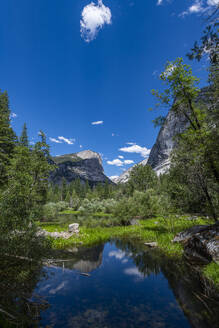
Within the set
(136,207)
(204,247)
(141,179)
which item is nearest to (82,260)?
(204,247)

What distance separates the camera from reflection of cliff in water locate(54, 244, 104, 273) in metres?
11.0

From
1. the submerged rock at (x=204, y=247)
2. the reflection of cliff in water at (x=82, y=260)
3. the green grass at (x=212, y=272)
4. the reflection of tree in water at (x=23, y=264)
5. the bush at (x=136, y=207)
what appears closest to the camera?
the reflection of tree in water at (x=23, y=264)

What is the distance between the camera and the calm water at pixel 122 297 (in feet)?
18.6

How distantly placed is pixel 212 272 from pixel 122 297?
4961mm

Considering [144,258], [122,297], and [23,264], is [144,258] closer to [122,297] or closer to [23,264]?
[122,297]

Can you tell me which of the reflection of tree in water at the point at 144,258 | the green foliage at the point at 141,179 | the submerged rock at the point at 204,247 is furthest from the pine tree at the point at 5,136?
the green foliage at the point at 141,179

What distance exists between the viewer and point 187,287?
7.96 meters

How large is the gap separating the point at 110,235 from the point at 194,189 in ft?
45.7

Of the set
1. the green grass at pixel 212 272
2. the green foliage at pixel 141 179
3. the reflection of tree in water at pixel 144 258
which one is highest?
the green foliage at pixel 141 179

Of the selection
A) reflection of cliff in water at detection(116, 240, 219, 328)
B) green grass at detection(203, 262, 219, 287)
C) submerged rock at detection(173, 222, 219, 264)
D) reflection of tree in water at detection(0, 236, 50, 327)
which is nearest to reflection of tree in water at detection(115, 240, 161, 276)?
reflection of cliff in water at detection(116, 240, 219, 328)

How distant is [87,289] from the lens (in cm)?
807

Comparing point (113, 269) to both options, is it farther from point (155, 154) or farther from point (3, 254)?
point (155, 154)

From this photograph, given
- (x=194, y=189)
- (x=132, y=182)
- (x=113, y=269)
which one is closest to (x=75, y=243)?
(x=113, y=269)

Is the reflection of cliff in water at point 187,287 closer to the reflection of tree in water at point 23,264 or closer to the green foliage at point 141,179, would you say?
the reflection of tree in water at point 23,264
